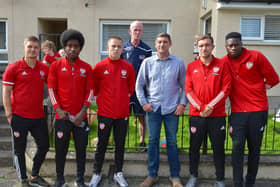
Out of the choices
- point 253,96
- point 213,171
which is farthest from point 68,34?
point 213,171

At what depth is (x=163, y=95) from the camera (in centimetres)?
391

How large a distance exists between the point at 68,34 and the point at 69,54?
24cm

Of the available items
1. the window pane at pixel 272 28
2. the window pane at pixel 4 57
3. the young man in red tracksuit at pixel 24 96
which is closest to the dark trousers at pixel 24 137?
the young man in red tracksuit at pixel 24 96

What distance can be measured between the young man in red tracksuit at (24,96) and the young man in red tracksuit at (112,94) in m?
0.75

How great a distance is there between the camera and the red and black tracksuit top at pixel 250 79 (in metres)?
3.67

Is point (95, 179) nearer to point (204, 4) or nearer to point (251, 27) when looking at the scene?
point (251, 27)

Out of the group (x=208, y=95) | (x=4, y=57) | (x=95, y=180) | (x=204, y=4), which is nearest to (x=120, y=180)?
(x=95, y=180)

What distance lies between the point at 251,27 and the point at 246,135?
5077 mm

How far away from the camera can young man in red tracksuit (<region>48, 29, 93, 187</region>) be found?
3.68m

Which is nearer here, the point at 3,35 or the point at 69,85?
the point at 69,85

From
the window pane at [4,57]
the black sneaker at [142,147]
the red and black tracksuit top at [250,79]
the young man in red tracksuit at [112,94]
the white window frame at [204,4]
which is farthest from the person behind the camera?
the window pane at [4,57]

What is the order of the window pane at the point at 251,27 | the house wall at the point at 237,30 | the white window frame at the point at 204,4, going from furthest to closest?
the white window frame at the point at 204,4, the window pane at the point at 251,27, the house wall at the point at 237,30

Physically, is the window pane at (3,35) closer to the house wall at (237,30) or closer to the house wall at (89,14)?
the house wall at (89,14)

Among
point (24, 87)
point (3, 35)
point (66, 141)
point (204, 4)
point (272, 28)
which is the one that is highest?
point (204, 4)
